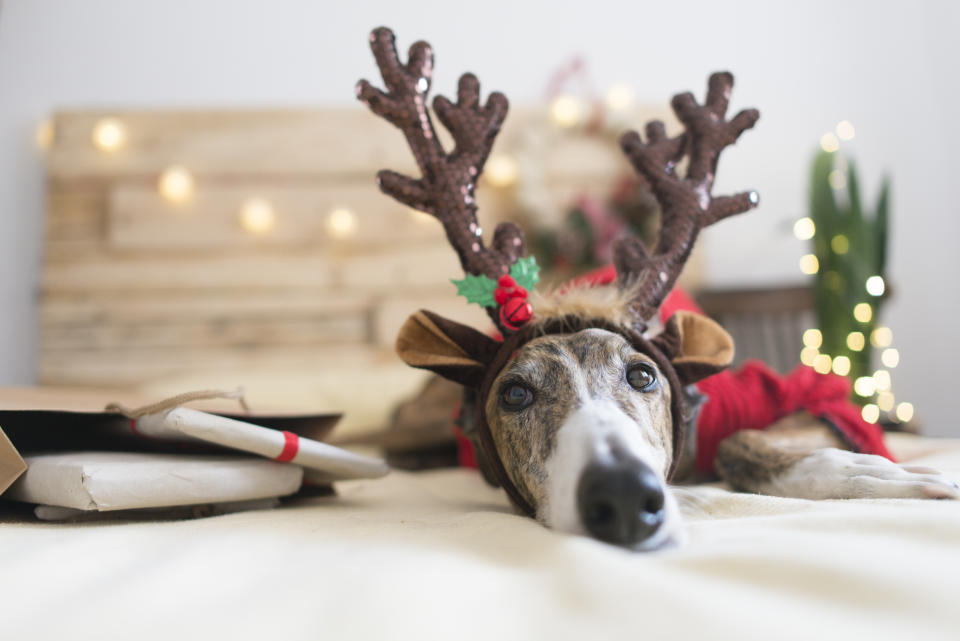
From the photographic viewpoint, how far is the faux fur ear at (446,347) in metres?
1.12

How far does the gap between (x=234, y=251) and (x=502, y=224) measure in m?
2.29

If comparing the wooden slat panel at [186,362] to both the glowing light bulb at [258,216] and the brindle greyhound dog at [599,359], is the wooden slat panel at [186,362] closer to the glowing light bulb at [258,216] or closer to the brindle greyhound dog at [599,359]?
the glowing light bulb at [258,216]

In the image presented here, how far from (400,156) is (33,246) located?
191 cm

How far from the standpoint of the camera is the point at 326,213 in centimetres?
316

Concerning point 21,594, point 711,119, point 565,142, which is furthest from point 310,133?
point 21,594

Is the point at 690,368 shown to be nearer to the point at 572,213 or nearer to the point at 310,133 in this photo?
the point at 572,213

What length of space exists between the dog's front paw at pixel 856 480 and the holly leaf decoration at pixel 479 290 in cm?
59

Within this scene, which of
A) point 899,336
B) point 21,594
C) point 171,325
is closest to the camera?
point 21,594

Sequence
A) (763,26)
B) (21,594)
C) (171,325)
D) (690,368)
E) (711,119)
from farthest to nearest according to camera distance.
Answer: (763,26)
(171,325)
(711,119)
(690,368)
(21,594)

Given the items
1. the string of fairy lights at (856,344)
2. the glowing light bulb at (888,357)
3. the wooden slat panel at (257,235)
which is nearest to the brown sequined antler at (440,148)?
the string of fairy lights at (856,344)

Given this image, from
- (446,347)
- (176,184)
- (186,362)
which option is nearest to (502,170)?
(176,184)

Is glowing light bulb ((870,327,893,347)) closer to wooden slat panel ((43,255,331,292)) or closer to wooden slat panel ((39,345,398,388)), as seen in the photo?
wooden slat panel ((39,345,398,388))

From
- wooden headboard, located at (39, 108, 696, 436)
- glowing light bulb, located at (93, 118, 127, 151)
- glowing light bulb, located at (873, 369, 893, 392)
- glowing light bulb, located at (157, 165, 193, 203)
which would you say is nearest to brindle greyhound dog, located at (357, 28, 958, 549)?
glowing light bulb, located at (873, 369, 893, 392)

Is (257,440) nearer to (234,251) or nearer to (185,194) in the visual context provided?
(234,251)
